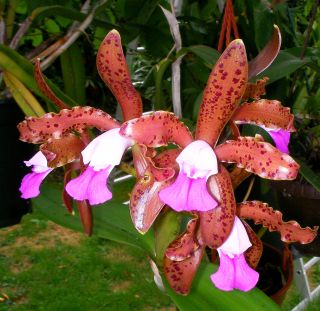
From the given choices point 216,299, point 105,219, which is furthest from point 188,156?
point 105,219

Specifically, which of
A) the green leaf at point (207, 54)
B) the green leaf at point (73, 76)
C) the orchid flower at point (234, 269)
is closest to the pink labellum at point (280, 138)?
the orchid flower at point (234, 269)

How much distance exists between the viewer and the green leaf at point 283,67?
78 centimetres

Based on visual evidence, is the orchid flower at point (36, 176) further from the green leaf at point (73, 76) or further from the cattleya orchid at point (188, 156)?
the green leaf at point (73, 76)

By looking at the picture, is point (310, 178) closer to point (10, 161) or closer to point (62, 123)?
point (62, 123)

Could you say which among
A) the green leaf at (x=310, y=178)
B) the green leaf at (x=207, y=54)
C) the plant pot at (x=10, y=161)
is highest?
the green leaf at (x=207, y=54)

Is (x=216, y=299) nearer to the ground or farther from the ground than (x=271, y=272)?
farther from the ground

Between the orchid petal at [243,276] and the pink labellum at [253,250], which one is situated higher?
the orchid petal at [243,276]

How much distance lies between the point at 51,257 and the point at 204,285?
4.49 feet

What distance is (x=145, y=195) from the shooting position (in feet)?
1.52

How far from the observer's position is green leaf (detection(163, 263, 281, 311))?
599mm

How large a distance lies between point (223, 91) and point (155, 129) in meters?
0.07

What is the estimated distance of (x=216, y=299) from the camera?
62cm

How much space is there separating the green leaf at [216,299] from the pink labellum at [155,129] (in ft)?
0.77

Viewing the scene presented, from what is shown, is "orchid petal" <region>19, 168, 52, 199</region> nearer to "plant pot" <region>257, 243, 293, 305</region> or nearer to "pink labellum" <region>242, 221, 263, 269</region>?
"pink labellum" <region>242, 221, 263, 269</region>
